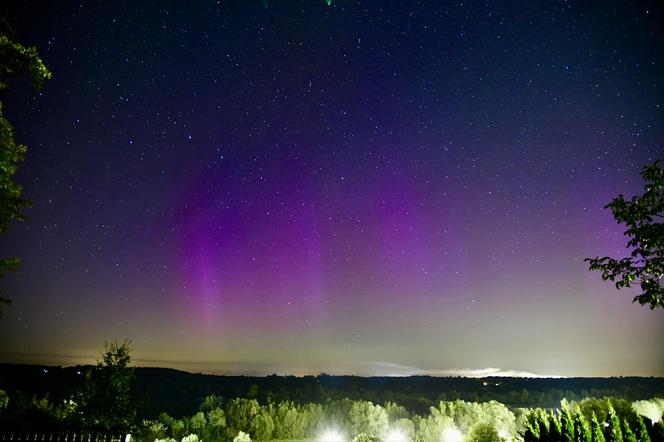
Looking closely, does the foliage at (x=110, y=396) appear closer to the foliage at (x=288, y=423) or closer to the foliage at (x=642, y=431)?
the foliage at (x=642, y=431)

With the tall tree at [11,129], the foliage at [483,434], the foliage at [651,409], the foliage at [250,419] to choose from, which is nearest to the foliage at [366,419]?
the foliage at [250,419]

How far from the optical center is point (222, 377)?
121 metres

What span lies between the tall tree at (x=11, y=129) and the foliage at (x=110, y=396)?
13.8 meters

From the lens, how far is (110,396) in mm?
21078

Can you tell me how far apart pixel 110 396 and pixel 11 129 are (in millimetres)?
16508

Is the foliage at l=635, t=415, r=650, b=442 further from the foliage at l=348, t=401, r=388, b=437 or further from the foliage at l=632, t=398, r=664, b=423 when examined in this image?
the foliage at l=348, t=401, r=388, b=437

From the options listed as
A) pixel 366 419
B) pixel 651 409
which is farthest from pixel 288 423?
pixel 651 409

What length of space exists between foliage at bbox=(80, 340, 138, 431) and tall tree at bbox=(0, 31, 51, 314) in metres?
13.8

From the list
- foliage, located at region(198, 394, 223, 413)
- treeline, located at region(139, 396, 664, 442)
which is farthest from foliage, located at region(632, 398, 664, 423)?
foliage, located at region(198, 394, 223, 413)

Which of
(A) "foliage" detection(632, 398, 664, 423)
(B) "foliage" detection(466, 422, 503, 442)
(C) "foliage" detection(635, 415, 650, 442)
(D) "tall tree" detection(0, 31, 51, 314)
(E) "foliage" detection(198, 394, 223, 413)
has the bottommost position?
(E) "foliage" detection(198, 394, 223, 413)

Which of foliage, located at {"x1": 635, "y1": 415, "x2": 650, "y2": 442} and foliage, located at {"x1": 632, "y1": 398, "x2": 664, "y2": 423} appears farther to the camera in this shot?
foliage, located at {"x1": 632, "y1": 398, "x2": 664, "y2": 423}

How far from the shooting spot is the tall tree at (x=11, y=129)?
9531 mm

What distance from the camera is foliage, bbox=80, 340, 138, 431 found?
20.6 metres

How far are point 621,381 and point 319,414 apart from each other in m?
95.0
